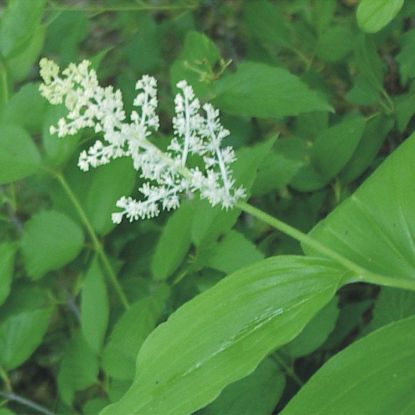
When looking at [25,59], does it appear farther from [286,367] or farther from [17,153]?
[286,367]

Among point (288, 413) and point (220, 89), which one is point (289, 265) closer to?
point (288, 413)

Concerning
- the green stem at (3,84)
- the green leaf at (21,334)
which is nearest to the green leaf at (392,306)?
the green leaf at (21,334)

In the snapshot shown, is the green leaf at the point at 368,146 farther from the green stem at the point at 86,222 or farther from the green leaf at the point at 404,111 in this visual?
the green stem at the point at 86,222

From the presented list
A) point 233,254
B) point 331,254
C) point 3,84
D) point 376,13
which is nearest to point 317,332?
point 233,254

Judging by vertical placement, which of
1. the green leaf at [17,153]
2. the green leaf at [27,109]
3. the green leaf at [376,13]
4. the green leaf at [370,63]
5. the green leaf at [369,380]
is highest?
the green leaf at [376,13]

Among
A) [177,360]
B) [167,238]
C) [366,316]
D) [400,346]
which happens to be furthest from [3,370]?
[366,316]

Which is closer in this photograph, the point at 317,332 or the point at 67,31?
the point at 317,332
